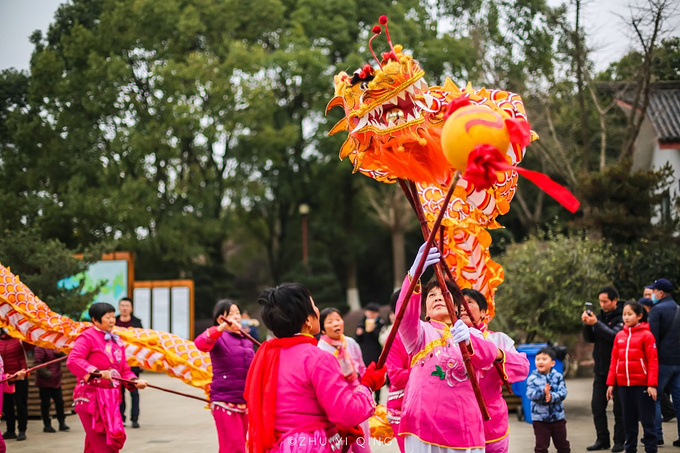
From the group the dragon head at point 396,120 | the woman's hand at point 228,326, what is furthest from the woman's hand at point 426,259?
the woman's hand at point 228,326

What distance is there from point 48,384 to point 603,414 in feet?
22.3

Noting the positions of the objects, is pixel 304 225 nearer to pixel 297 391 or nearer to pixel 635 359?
pixel 635 359

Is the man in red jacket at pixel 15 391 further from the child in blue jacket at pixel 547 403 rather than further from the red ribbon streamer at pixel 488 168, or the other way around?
the red ribbon streamer at pixel 488 168

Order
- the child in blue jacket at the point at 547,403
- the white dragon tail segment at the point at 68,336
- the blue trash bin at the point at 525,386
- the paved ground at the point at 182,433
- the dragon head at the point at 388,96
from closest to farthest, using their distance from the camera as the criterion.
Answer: the dragon head at the point at 388,96, the child in blue jacket at the point at 547,403, the white dragon tail segment at the point at 68,336, the paved ground at the point at 182,433, the blue trash bin at the point at 525,386

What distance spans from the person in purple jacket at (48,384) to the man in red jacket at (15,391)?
22 cm

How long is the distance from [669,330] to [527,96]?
15.4 meters

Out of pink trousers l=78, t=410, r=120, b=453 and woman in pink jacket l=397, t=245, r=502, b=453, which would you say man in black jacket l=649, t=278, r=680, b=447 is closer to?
woman in pink jacket l=397, t=245, r=502, b=453

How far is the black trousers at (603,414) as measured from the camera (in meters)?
8.61

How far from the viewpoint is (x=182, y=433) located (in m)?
10.7

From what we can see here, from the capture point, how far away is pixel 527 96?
23.1 m

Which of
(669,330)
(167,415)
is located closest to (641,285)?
(669,330)

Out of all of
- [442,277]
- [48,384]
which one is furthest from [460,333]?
[48,384]

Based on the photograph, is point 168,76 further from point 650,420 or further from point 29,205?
point 650,420

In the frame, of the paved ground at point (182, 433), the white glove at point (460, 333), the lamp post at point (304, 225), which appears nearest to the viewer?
the white glove at point (460, 333)
